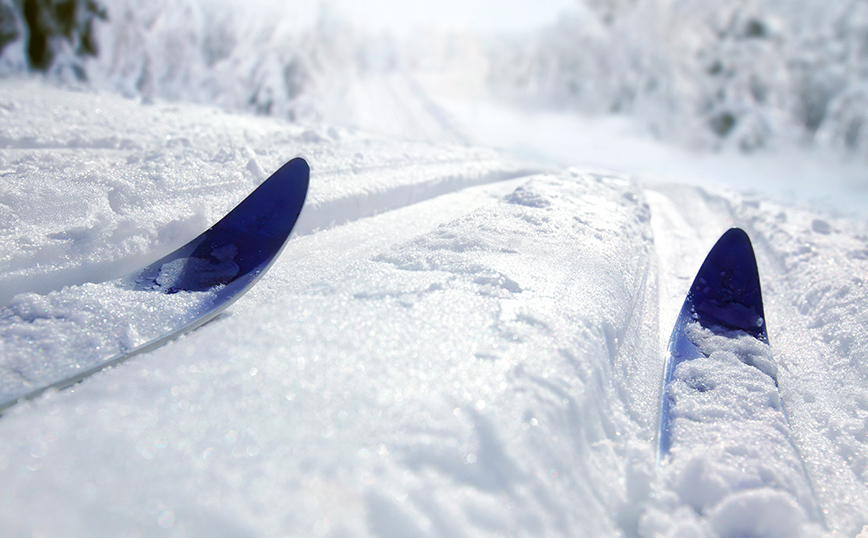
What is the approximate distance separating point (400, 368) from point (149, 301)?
3.39 ft

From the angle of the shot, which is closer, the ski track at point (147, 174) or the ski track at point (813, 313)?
the ski track at point (813, 313)

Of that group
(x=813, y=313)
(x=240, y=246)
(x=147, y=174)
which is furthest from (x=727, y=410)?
(x=147, y=174)

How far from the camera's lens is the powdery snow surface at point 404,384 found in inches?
37.2

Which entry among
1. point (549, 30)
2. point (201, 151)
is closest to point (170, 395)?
point (201, 151)

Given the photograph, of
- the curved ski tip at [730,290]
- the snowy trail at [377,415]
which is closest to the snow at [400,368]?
the snowy trail at [377,415]

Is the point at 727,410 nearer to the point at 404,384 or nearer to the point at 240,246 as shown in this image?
the point at 404,384

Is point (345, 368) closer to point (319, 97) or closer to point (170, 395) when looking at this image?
point (170, 395)

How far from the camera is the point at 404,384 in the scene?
4.04ft

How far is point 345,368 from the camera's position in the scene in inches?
50.2

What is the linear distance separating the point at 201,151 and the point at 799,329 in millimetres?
3540

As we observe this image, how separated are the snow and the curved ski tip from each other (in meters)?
0.14

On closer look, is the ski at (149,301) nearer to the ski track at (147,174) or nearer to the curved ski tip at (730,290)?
the ski track at (147,174)

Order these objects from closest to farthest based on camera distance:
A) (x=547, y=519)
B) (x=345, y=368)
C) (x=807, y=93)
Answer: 1. (x=547, y=519)
2. (x=345, y=368)
3. (x=807, y=93)

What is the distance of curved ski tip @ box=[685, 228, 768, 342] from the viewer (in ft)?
6.61
